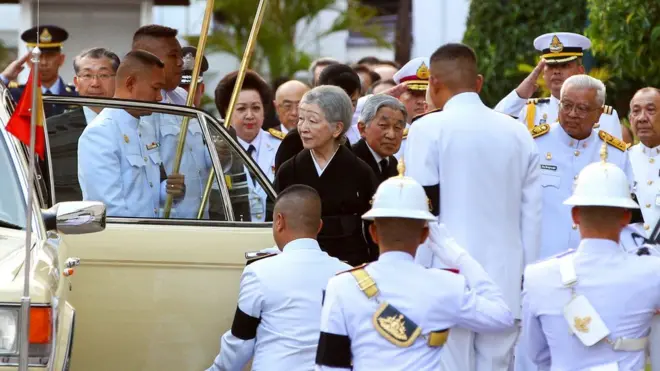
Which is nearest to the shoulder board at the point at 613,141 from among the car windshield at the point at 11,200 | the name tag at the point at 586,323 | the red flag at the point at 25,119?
the name tag at the point at 586,323

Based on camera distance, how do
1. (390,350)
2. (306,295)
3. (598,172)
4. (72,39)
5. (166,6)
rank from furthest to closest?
(166,6)
(72,39)
(306,295)
(598,172)
(390,350)

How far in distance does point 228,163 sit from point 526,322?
2.40 metres

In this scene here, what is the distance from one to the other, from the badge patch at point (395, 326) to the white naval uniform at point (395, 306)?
2cm

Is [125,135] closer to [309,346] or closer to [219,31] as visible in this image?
[309,346]

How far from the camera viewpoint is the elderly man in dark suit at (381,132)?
908 centimetres

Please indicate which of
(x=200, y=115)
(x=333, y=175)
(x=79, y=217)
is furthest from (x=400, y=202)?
(x=200, y=115)

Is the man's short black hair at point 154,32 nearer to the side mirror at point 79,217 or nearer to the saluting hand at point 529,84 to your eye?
the saluting hand at point 529,84

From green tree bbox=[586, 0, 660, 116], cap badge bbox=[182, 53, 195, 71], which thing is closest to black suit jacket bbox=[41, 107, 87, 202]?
cap badge bbox=[182, 53, 195, 71]

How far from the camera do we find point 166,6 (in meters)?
28.0

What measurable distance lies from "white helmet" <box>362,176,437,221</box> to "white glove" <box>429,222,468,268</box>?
25cm

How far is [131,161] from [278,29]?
2221 centimetres

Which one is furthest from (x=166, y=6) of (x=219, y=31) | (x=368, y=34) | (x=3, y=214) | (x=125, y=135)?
(x=3, y=214)

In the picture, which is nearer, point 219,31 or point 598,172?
point 598,172

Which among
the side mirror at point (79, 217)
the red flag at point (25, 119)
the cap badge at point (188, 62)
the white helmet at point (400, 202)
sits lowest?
the side mirror at point (79, 217)
